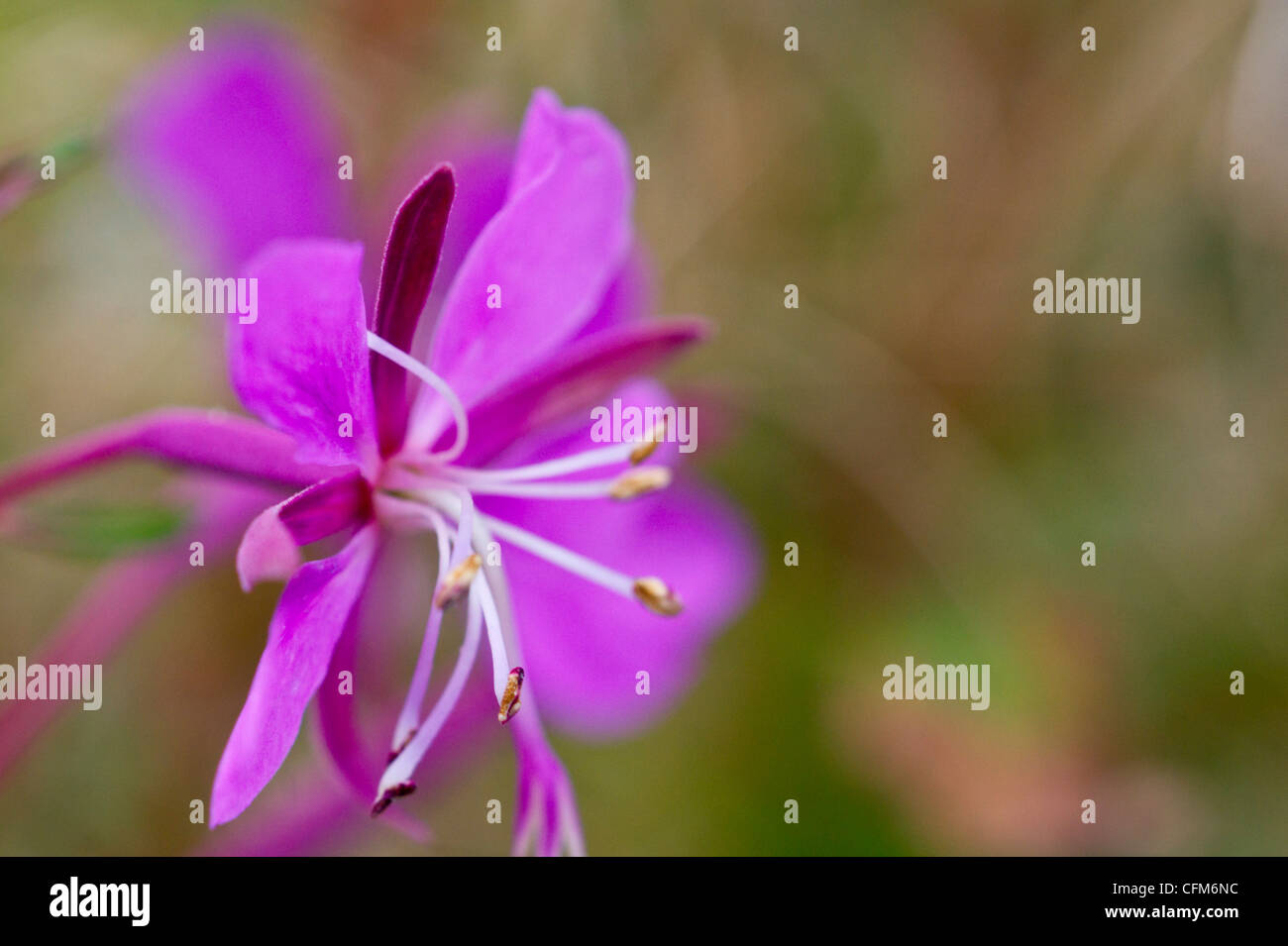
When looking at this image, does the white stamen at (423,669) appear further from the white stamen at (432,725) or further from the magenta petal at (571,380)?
the magenta petal at (571,380)

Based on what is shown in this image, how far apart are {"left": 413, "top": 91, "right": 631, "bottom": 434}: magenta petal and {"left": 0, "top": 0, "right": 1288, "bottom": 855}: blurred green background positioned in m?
1.39

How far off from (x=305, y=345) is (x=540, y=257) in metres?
0.38

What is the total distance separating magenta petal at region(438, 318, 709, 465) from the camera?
1.55 meters

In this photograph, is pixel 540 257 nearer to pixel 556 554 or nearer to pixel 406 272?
pixel 406 272

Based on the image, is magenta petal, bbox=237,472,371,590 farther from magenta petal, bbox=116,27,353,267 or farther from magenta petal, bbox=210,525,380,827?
magenta petal, bbox=116,27,353,267

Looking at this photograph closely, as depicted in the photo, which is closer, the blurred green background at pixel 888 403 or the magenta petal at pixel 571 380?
the magenta petal at pixel 571 380

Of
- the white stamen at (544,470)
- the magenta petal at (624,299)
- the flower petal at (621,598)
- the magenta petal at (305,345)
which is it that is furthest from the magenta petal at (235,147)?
the magenta petal at (305,345)

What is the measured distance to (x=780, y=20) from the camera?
3156 millimetres

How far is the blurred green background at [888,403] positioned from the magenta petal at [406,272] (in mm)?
1567

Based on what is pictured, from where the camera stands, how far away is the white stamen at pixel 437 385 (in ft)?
4.51

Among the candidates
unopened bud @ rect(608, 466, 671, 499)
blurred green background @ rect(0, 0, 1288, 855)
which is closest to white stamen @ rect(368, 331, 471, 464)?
unopened bud @ rect(608, 466, 671, 499)

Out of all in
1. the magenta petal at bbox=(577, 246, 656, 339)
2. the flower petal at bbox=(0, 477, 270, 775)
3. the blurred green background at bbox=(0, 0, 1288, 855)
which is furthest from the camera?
the blurred green background at bbox=(0, 0, 1288, 855)
